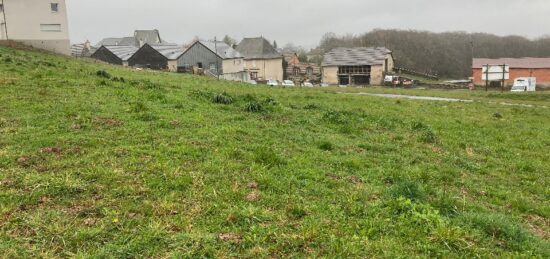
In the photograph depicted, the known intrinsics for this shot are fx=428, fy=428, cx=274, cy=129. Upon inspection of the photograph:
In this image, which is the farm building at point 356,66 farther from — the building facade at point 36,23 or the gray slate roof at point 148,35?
the building facade at point 36,23

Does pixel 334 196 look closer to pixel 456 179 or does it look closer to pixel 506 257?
pixel 506 257

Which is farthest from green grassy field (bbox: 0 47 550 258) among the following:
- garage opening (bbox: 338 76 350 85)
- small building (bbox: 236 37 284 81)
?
garage opening (bbox: 338 76 350 85)

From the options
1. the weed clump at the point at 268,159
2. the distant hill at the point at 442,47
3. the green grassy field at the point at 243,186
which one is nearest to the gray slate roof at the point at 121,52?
the green grassy field at the point at 243,186

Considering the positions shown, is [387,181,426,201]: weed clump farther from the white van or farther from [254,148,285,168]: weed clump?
the white van

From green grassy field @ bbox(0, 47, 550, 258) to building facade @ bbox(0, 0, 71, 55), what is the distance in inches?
1149

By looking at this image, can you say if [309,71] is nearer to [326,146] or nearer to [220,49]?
[220,49]

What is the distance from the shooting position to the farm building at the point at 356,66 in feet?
290

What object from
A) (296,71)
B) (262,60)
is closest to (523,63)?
(296,71)

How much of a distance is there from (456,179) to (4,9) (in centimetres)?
4204

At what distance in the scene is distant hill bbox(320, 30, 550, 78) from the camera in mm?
140000

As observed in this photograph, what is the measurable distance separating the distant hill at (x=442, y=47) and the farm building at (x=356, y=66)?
45.8 meters

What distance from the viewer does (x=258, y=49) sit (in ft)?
297

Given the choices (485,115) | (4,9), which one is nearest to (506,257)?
(485,115)

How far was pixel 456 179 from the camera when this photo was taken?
9.80 m
